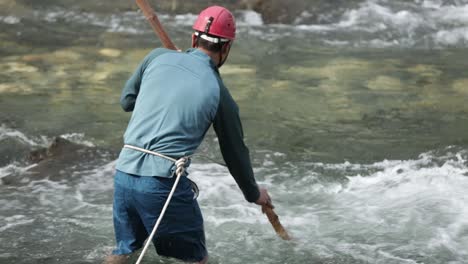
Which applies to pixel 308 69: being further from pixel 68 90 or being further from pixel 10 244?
pixel 10 244

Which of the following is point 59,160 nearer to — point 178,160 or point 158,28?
point 158,28

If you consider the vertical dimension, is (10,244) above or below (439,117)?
below

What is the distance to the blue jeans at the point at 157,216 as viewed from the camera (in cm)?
382

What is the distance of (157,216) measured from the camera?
3.87 metres

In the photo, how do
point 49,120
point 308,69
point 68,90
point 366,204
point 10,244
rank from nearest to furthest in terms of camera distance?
point 10,244 < point 366,204 < point 49,120 < point 68,90 < point 308,69

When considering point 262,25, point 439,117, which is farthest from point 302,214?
point 262,25

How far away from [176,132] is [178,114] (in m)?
0.10

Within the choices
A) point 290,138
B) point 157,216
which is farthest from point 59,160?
point 157,216

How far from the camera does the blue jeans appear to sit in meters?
3.82

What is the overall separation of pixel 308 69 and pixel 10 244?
20.5 feet

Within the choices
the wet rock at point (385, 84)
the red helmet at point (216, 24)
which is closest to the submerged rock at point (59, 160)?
the red helmet at point (216, 24)

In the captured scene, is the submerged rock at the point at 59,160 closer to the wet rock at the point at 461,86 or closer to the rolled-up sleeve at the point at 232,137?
the rolled-up sleeve at the point at 232,137

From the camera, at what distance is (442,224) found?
580 centimetres

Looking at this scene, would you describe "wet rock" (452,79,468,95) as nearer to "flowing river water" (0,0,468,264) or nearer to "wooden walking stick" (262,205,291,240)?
"flowing river water" (0,0,468,264)
